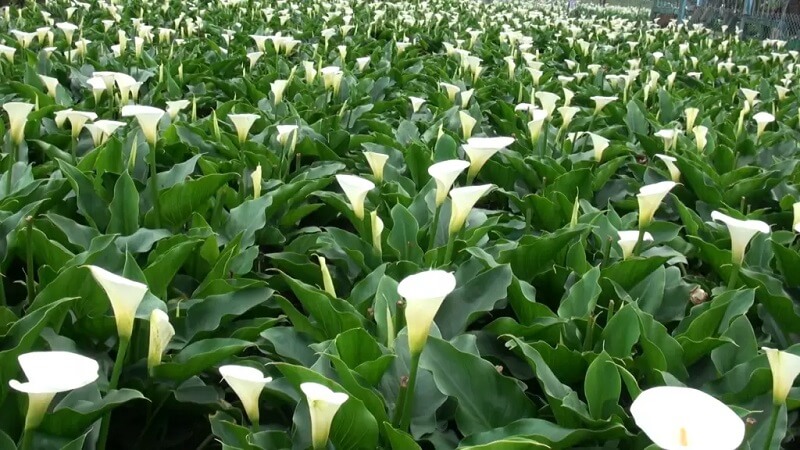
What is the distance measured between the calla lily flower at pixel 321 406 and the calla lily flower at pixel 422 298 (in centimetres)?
17

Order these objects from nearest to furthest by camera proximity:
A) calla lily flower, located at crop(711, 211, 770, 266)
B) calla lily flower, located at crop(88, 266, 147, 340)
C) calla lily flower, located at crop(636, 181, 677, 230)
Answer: calla lily flower, located at crop(88, 266, 147, 340) < calla lily flower, located at crop(711, 211, 770, 266) < calla lily flower, located at crop(636, 181, 677, 230)

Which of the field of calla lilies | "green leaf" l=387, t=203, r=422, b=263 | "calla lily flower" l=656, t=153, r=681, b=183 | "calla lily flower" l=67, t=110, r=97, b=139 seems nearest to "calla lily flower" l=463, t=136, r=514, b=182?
the field of calla lilies

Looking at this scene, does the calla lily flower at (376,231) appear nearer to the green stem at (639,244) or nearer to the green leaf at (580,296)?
the green leaf at (580,296)

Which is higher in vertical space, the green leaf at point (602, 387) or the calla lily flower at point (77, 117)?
the calla lily flower at point (77, 117)

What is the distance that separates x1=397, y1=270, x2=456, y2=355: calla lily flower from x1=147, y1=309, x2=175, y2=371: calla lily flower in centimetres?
42

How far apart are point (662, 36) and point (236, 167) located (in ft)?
25.1

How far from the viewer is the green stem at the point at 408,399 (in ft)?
4.19

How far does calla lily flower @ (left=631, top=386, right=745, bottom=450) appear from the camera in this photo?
0.94 metres

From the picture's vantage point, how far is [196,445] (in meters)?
1.67

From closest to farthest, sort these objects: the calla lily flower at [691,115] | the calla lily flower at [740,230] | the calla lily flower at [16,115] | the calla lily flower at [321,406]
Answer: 1. the calla lily flower at [321,406]
2. the calla lily flower at [740,230]
3. the calla lily flower at [16,115]
4. the calla lily flower at [691,115]

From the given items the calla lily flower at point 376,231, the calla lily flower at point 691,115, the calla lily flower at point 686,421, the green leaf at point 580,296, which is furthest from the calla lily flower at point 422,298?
the calla lily flower at point 691,115

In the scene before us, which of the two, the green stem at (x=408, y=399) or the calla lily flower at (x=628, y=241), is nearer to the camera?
the green stem at (x=408, y=399)

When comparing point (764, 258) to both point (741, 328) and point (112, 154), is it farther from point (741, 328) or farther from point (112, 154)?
point (112, 154)

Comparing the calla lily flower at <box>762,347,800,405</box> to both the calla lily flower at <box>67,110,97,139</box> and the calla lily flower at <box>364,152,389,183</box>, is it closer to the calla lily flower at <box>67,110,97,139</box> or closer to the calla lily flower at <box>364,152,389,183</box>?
the calla lily flower at <box>364,152,389,183</box>
